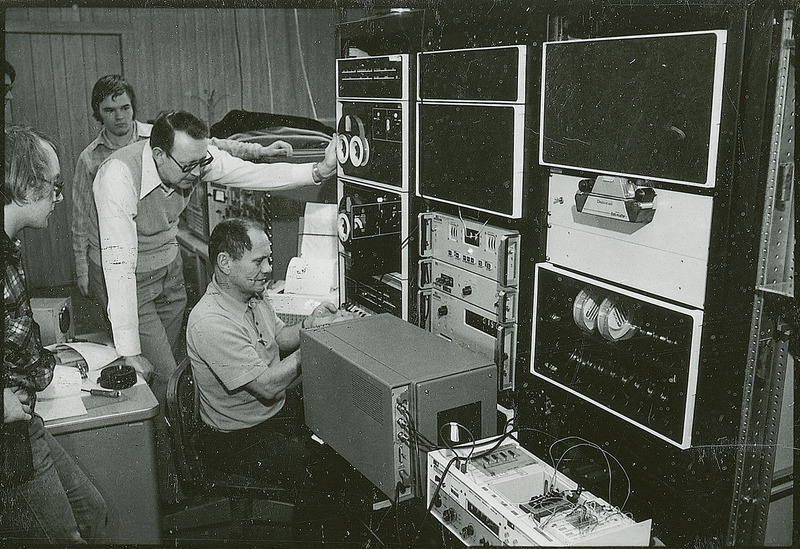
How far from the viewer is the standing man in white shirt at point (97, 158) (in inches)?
97.5

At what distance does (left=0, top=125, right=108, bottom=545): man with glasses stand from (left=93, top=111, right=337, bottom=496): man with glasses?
271 mm

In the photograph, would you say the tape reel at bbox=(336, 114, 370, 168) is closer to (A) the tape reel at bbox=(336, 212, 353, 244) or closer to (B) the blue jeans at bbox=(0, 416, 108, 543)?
(A) the tape reel at bbox=(336, 212, 353, 244)

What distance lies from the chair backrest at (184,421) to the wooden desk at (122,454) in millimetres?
78

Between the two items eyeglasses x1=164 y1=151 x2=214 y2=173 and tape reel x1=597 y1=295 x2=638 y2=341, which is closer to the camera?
tape reel x1=597 y1=295 x2=638 y2=341

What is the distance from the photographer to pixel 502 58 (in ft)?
7.46

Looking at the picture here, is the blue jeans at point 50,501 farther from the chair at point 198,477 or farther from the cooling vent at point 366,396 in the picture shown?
the cooling vent at point 366,396

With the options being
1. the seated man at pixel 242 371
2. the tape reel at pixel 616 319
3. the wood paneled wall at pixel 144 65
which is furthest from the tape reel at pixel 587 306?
the wood paneled wall at pixel 144 65

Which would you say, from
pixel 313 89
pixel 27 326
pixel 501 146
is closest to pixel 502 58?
pixel 501 146

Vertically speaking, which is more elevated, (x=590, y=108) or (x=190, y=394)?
(x=590, y=108)

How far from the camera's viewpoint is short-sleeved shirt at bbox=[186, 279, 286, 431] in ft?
8.19

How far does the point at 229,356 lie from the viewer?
249cm

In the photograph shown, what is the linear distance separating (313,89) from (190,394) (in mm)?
1471

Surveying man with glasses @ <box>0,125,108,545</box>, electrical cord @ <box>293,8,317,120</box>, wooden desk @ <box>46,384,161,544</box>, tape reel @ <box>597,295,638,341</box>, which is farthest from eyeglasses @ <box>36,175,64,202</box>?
tape reel @ <box>597,295,638,341</box>

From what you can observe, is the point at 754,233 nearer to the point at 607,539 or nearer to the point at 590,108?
the point at 590,108
